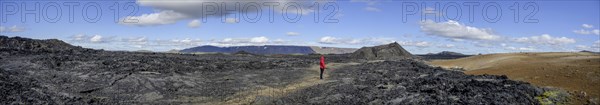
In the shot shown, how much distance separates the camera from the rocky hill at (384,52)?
93775mm

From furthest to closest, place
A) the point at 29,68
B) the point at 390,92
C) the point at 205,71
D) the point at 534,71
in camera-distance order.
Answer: the point at 205,71 < the point at 29,68 < the point at 534,71 < the point at 390,92

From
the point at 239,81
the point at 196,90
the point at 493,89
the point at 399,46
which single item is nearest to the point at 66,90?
the point at 196,90

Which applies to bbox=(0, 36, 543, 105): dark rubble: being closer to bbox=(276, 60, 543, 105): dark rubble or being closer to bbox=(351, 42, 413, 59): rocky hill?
bbox=(276, 60, 543, 105): dark rubble

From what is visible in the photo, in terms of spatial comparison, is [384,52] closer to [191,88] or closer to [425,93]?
[191,88]

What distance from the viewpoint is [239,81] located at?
28.6 meters

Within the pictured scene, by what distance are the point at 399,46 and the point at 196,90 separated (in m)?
82.4

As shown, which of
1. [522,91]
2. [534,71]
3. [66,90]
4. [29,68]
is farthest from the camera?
[29,68]

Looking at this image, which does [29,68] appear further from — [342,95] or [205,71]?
[342,95]

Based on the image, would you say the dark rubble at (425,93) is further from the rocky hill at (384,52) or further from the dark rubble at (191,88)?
the rocky hill at (384,52)

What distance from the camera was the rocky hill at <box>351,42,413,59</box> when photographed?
308ft

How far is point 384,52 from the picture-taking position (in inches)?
3743

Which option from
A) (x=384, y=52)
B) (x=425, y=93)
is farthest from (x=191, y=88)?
(x=384, y=52)

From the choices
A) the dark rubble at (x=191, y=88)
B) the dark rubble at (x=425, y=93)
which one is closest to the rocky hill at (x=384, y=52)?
the dark rubble at (x=191, y=88)

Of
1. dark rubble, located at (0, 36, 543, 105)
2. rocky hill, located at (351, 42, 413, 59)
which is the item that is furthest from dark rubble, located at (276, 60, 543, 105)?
rocky hill, located at (351, 42, 413, 59)
